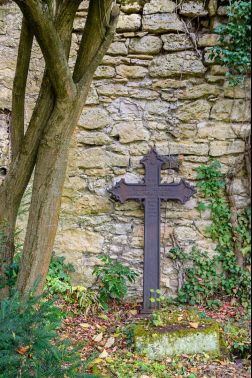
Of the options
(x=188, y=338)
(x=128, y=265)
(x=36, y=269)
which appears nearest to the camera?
(x=36, y=269)

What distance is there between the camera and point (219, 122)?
4008 mm

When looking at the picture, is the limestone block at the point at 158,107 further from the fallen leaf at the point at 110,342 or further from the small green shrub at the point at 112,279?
the fallen leaf at the point at 110,342

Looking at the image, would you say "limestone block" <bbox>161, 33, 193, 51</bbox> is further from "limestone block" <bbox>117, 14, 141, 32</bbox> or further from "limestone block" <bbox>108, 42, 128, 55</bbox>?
"limestone block" <bbox>108, 42, 128, 55</bbox>

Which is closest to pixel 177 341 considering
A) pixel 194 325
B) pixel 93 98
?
pixel 194 325

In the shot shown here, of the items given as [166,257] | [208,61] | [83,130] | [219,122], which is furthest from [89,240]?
[208,61]

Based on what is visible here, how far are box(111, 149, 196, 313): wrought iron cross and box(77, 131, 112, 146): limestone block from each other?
44 centimetres

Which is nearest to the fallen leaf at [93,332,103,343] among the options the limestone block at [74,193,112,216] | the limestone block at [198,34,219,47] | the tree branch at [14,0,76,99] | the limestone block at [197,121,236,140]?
the limestone block at [74,193,112,216]

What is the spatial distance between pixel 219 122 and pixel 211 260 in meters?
1.35

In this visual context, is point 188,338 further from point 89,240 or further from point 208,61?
point 208,61

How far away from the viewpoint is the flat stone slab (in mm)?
3098

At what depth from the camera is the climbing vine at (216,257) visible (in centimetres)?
387

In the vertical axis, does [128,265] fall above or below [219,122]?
below

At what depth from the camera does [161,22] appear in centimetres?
395

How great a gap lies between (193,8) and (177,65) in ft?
1.87
